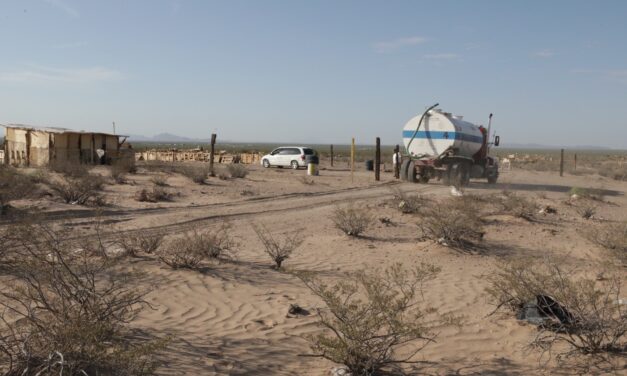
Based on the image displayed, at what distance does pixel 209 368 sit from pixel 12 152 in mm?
30551

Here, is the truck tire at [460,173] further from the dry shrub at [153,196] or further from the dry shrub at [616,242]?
the dry shrub at [153,196]

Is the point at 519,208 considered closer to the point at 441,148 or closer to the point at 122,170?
the point at 441,148

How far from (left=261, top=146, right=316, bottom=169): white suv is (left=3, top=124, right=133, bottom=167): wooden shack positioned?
9.61 metres

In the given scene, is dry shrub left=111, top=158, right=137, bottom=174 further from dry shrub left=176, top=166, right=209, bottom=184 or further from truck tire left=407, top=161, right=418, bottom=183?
truck tire left=407, top=161, right=418, bottom=183

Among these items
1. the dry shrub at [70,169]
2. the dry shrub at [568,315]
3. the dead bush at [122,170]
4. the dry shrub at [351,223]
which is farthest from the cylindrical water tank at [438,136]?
the dry shrub at [568,315]

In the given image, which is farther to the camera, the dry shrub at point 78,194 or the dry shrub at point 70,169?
the dry shrub at point 70,169

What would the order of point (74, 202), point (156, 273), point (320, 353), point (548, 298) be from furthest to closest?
1. point (74, 202)
2. point (156, 273)
3. point (548, 298)
4. point (320, 353)

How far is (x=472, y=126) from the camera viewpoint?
23.1m

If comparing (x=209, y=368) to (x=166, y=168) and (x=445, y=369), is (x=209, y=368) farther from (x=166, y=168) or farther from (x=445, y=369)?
(x=166, y=168)


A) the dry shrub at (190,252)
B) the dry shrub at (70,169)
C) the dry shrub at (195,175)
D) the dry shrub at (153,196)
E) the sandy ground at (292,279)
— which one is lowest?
the sandy ground at (292,279)

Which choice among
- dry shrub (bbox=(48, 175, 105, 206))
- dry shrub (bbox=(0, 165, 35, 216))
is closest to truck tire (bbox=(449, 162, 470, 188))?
dry shrub (bbox=(48, 175, 105, 206))

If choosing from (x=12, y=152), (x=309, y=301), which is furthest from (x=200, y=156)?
(x=309, y=301)

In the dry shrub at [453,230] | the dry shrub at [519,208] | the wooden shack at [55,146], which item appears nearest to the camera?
the dry shrub at [453,230]

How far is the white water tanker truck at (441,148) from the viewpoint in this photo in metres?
21.3
